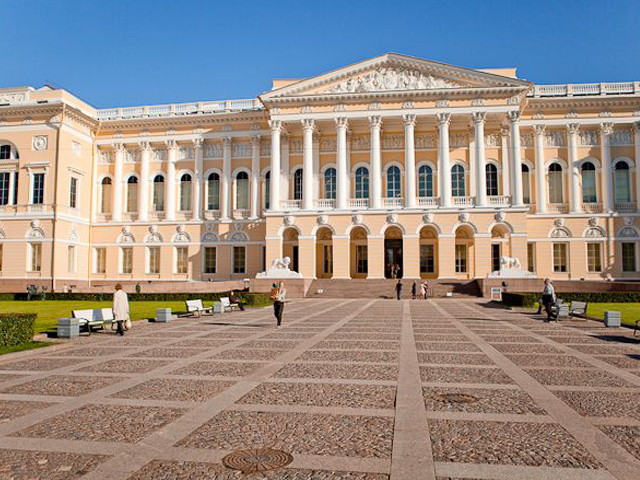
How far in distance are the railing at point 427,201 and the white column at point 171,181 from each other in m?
21.5

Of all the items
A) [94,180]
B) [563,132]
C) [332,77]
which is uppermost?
[332,77]

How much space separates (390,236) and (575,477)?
41686mm

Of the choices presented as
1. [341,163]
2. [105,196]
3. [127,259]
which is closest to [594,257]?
[341,163]

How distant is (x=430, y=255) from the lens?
152 ft

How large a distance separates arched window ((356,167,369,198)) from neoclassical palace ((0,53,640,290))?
9 cm

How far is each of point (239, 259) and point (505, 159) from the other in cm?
2375

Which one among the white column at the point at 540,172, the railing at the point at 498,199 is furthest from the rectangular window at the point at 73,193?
the white column at the point at 540,172

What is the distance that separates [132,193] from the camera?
2012 inches

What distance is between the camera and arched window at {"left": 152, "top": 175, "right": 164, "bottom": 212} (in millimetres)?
50625

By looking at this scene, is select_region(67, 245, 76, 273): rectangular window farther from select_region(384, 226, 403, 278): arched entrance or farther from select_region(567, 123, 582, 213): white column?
select_region(567, 123, 582, 213): white column

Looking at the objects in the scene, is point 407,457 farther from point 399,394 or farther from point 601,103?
point 601,103

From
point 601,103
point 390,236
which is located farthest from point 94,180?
point 601,103

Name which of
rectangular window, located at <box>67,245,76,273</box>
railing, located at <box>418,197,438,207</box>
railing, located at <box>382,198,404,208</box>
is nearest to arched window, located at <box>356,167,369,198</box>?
railing, located at <box>382,198,404,208</box>

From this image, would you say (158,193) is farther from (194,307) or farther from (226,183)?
(194,307)
